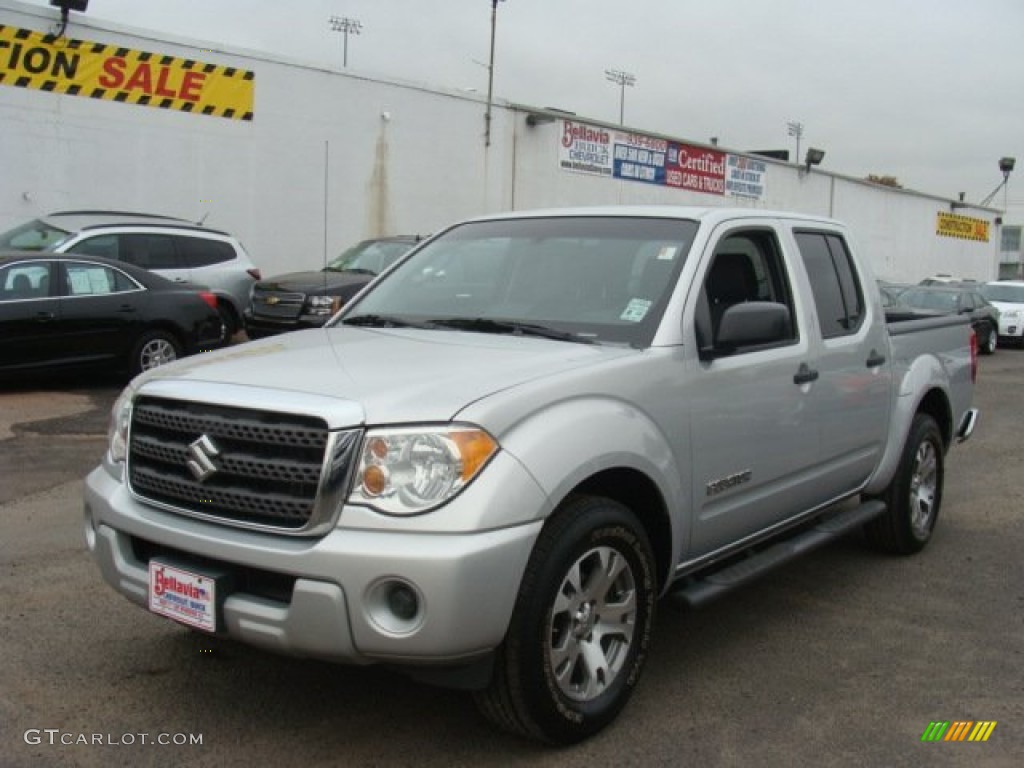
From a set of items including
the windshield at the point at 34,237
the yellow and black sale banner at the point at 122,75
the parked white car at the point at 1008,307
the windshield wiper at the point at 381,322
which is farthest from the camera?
the parked white car at the point at 1008,307

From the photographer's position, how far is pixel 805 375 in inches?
174

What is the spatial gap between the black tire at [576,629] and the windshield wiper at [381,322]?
125 cm

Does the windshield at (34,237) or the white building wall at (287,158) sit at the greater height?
the white building wall at (287,158)

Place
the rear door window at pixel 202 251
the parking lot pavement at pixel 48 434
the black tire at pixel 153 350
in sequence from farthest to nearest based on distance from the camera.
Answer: the rear door window at pixel 202 251 → the black tire at pixel 153 350 → the parking lot pavement at pixel 48 434

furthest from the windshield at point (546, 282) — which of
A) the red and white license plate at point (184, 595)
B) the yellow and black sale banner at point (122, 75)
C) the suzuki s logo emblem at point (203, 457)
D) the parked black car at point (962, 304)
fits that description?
the parked black car at point (962, 304)

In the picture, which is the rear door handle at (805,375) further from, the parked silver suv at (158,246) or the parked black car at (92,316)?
the parked silver suv at (158,246)

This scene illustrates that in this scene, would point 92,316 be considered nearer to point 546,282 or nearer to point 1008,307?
point 546,282

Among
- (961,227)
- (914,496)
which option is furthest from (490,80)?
(961,227)

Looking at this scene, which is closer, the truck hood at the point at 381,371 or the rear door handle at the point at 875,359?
the truck hood at the point at 381,371

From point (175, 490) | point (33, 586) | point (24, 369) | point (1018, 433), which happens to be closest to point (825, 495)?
point (175, 490)

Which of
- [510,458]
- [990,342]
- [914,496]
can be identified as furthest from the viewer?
[990,342]

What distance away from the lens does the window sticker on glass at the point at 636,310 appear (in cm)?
384

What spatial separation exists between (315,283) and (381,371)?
1010 cm
